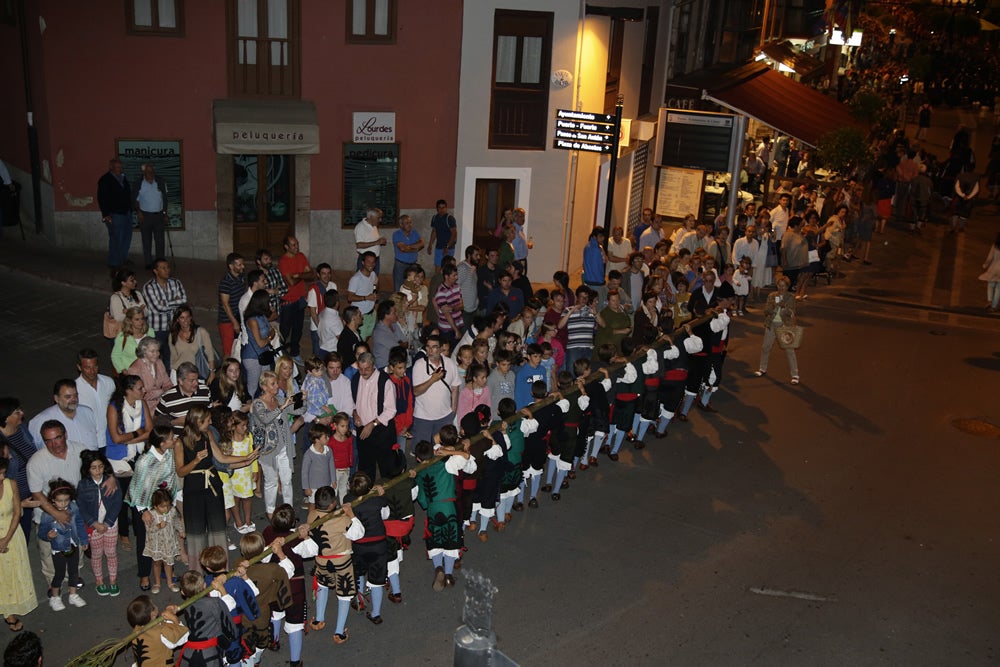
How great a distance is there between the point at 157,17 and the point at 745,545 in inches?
532

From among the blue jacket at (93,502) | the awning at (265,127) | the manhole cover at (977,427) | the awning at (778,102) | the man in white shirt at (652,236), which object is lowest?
the manhole cover at (977,427)

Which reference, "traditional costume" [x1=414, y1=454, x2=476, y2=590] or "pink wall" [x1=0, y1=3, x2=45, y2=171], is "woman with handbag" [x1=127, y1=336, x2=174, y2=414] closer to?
"traditional costume" [x1=414, y1=454, x2=476, y2=590]

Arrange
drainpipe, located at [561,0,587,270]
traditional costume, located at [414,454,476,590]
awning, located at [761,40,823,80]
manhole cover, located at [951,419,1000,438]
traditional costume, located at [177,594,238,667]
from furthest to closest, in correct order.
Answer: awning, located at [761,40,823,80] < drainpipe, located at [561,0,587,270] < manhole cover, located at [951,419,1000,438] < traditional costume, located at [414,454,476,590] < traditional costume, located at [177,594,238,667]

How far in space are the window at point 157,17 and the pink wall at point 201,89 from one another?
13 cm

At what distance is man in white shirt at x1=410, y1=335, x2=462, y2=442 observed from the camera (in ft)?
36.2

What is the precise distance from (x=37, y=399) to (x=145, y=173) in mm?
5387

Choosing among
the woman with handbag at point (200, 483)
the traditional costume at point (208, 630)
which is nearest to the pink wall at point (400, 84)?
the woman with handbag at point (200, 483)

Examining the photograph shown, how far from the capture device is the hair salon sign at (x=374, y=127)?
19.5 metres

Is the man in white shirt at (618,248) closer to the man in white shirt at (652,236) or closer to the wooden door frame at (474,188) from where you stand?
the man in white shirt at (652,236)

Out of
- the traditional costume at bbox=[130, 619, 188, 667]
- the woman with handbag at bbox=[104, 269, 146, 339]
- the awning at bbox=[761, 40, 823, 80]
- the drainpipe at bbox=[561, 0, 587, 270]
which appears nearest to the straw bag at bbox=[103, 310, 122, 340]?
the woman with handbag at bbox=[104, 269, 146, 339]

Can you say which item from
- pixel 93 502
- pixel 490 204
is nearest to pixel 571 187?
pixel 490 204

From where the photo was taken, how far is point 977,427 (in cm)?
1470

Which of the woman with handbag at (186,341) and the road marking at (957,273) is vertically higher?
the woman with handbag at (186,341)

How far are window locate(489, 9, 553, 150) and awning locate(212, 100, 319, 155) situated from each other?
3703 millimetres
